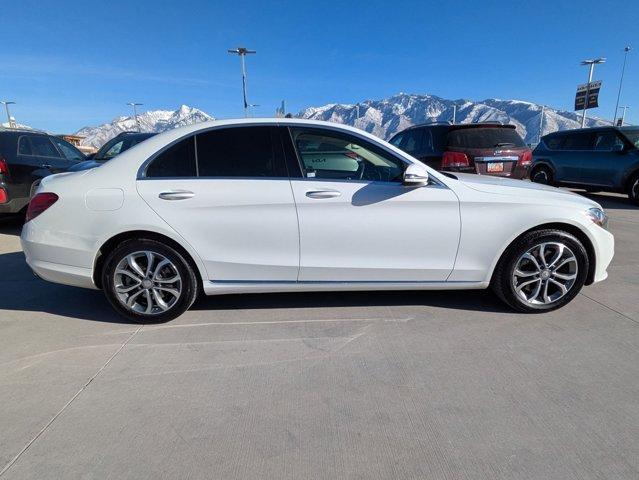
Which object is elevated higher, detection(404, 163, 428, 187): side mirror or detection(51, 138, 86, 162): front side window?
detection(51, 138, 86, 162): front side window

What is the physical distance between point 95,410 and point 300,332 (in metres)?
1.42

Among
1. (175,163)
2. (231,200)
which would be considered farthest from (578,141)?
(175,163)

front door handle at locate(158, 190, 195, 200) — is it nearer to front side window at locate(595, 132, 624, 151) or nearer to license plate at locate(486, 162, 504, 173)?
license plate at locate(486, 162, 504, 173)

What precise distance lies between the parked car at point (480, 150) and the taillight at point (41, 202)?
5578 mm

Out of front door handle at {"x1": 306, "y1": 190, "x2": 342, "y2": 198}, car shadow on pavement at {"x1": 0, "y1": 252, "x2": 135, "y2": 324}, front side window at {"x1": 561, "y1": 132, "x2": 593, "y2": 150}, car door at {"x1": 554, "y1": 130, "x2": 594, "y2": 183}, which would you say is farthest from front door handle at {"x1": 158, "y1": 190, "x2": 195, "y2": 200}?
front side window at {"x1": 561, "y1": 132, "x2": 593, "y2": 150}

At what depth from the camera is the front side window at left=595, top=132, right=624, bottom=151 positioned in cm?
891

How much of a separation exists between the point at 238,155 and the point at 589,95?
1398 inches

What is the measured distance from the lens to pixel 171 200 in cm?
301

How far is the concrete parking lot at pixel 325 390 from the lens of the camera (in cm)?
183

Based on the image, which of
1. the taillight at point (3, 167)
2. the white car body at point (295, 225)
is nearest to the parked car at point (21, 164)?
the taillight at point (3, 167)

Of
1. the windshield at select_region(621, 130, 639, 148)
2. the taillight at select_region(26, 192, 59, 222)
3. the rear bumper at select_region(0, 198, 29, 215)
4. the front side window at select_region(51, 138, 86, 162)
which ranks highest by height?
the windshield at select_region(621, 130, 639, 148)

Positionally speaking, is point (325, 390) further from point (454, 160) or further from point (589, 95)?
point (589, 95)

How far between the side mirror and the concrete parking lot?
3.69 feet

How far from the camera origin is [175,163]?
3.10 meters
